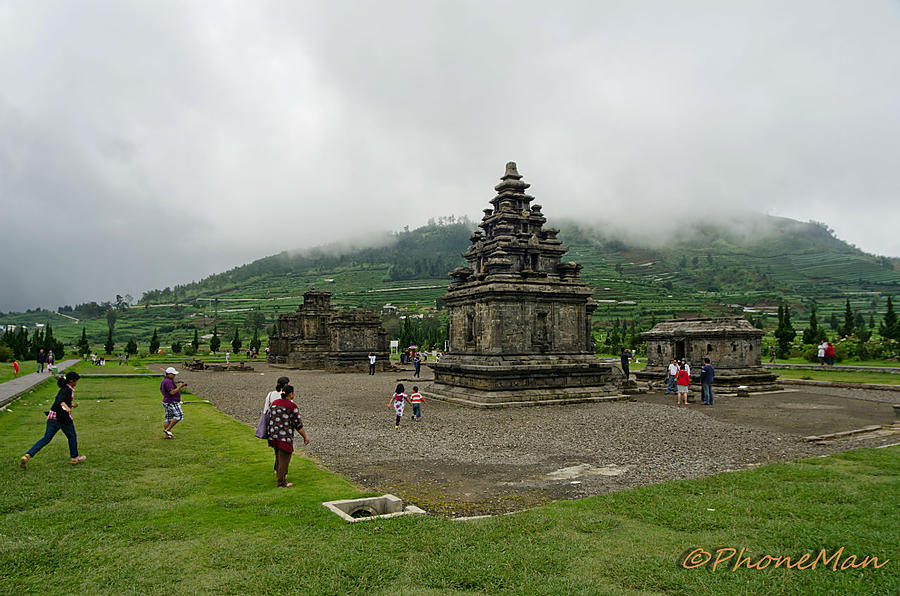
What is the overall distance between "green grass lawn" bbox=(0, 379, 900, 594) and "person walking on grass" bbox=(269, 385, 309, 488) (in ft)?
0.96

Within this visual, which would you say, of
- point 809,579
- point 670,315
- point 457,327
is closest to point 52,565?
point 809,579

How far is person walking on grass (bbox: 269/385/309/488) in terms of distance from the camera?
7836 millimetres

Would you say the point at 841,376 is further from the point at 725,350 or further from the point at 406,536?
the point at 406,536

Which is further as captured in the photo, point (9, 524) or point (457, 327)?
point (457, 327)

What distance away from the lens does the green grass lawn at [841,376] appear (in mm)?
25705

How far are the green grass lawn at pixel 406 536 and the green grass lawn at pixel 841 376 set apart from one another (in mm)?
21562

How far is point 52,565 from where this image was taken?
4.79 meters

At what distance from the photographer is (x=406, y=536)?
5.69 metres

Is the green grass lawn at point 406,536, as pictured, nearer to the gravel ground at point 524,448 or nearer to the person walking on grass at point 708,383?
the gravel ground at point 524,448

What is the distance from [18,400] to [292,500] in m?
15.9

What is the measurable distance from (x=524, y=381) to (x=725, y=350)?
11704 mm

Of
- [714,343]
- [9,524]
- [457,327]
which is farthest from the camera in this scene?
[714,343]

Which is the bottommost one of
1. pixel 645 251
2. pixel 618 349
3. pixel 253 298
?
pixel 618 349

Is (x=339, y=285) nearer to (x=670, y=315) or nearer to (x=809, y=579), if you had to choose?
(x=670, y=315)
